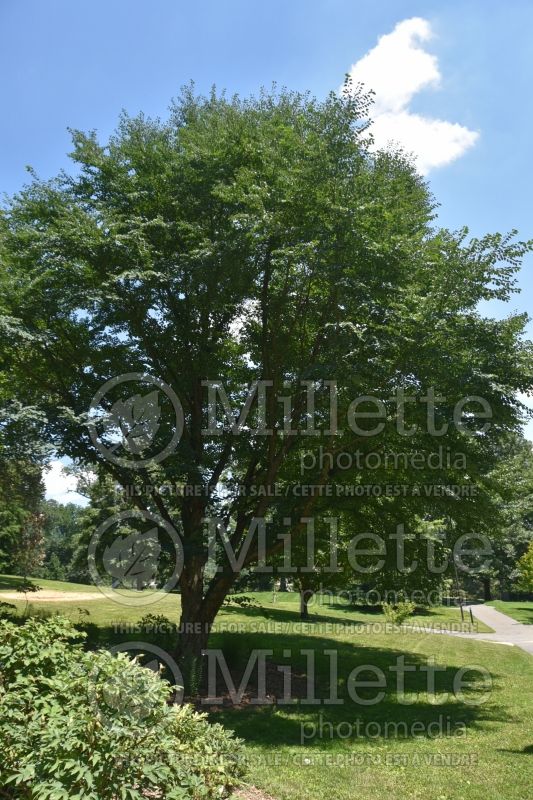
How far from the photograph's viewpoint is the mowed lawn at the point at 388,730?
6.52 metres

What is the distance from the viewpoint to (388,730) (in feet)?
29.4

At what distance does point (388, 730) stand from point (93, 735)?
6414 mm

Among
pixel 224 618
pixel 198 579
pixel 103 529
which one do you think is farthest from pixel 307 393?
pixel 224 618

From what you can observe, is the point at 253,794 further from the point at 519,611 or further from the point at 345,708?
the point at 519,611

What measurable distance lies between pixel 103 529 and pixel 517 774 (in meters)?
14.1

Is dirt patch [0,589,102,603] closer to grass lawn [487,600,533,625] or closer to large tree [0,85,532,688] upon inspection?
large tree [0,85,532,688]

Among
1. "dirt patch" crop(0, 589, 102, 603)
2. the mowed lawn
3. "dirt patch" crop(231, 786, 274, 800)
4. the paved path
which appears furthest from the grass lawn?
"dirt patch" crop(231, 786, 274, 800)

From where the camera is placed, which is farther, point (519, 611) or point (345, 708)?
point (519, 611)

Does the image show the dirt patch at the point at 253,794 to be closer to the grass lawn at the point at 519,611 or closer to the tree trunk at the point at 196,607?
the tree trunk at the point at 196,607

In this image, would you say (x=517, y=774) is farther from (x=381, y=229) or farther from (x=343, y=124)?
(x=343, y=124)

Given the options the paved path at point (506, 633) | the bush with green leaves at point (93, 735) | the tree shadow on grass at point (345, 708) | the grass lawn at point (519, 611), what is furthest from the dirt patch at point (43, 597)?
the grass lawn at point (519, 611)

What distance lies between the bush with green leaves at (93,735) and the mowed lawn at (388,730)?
78.0 inches

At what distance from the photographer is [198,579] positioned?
1239 centimetres

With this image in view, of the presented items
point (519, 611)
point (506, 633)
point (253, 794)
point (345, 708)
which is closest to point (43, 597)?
point (506, 633)
